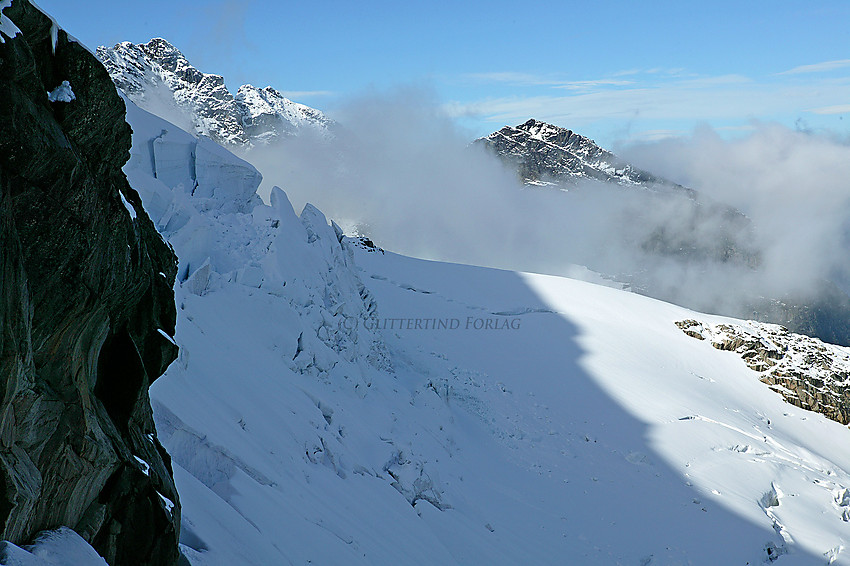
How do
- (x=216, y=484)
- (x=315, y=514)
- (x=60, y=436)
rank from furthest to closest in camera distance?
(x=315, y=514) < (x=216, y=484) < (x=60, y=436)

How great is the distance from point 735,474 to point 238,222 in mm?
17220

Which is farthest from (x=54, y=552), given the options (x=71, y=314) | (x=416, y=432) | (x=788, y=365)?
(x=788, y=365)

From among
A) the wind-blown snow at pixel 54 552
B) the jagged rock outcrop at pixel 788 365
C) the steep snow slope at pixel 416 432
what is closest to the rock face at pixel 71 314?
the wind-blown snow at pixel 54 552

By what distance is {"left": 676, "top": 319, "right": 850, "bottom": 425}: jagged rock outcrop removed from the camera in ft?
103

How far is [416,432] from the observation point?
16250mm

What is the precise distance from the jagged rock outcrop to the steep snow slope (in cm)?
248

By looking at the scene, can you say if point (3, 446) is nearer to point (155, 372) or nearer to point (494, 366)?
point (155, 372)

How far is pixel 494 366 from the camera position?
2512cm

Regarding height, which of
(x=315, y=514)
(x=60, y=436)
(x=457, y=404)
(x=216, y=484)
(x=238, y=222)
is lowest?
(x=457, y=404)

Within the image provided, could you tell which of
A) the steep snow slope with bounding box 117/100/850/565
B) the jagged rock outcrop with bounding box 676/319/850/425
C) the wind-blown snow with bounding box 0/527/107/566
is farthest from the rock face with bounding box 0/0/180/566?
the jagged rock outcrop with bounding box 676/319/850/425

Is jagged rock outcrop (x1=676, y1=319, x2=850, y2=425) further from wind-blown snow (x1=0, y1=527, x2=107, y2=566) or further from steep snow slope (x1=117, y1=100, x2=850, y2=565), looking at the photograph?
wind-blown snow (x1=0, y1=527, x2=107, y2=566)

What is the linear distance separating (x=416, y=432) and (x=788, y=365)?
2479 cm

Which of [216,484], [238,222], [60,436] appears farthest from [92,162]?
[238,222]

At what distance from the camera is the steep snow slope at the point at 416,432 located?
30.8ft
